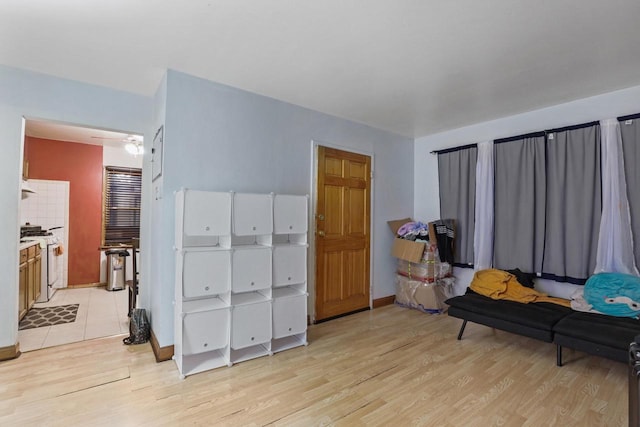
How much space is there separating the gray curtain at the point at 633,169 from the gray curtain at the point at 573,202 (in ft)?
0.65

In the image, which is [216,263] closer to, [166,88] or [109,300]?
A: [166,88]

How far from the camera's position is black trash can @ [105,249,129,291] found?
5.10 meters

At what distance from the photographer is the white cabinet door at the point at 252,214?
2.62 m

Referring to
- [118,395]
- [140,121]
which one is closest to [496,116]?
[140,121]

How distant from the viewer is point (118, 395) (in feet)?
6.95

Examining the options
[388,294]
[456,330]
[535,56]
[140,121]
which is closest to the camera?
[535,56]

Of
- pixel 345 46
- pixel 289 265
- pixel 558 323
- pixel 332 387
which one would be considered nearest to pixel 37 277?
pixel 289 265

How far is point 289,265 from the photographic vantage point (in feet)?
9.54

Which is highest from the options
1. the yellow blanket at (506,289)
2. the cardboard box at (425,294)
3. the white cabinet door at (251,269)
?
the white cabinet door at (251,269)

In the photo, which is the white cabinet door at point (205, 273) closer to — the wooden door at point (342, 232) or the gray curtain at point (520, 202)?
the wooden door at point (342, 232)

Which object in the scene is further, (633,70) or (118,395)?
(633,70)

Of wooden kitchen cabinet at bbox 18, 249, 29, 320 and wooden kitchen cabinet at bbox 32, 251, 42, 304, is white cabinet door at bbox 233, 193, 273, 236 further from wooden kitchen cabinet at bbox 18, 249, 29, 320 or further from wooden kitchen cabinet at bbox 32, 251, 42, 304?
wooden kitchen cabinet at bbox 32, 251, 42, 304

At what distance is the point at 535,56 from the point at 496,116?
4.84ft

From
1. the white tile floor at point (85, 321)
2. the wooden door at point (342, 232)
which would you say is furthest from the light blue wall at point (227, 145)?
the white tile floor at point (85, 321)
